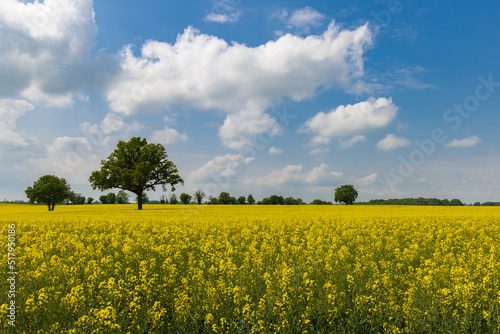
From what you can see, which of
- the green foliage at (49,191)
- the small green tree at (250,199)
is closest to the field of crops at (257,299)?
the green foliage at (49,191)

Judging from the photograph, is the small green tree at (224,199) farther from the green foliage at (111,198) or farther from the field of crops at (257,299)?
the field of crops at (257,299)

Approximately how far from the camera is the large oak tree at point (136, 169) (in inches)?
1687

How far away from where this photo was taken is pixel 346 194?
9550 centimetres

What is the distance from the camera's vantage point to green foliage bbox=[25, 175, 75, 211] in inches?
2138

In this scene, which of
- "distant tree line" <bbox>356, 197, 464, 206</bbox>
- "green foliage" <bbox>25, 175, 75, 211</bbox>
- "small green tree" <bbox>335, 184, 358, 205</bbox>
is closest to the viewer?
"green foliage" <bbox>25, 175, 75, 211</bbox>

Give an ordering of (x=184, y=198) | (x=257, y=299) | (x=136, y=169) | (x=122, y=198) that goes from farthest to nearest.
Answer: (x=122, y=198) → (x=184, y=198) → (x=136, y=169) → (x=257, y=299)

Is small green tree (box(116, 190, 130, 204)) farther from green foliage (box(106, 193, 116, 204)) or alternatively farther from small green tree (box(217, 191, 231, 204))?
small green tree (box(217, 191, 231, 204))

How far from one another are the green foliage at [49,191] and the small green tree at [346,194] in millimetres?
71854

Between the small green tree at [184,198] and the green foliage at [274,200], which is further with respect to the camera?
the small green tree at [184,198]

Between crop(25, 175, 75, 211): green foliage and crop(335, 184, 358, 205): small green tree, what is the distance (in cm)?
7185

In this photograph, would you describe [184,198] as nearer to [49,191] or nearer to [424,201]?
[49,191]

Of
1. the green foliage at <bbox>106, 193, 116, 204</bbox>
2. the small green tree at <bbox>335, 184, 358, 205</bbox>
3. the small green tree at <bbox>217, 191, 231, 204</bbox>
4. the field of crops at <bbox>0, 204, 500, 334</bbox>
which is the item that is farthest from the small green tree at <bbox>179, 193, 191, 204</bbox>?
the field of crops at <bbox>0, 204, 500, 334</bbox>

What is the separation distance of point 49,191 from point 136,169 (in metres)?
24.6

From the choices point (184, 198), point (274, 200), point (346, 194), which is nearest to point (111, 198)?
point (184, 198)
